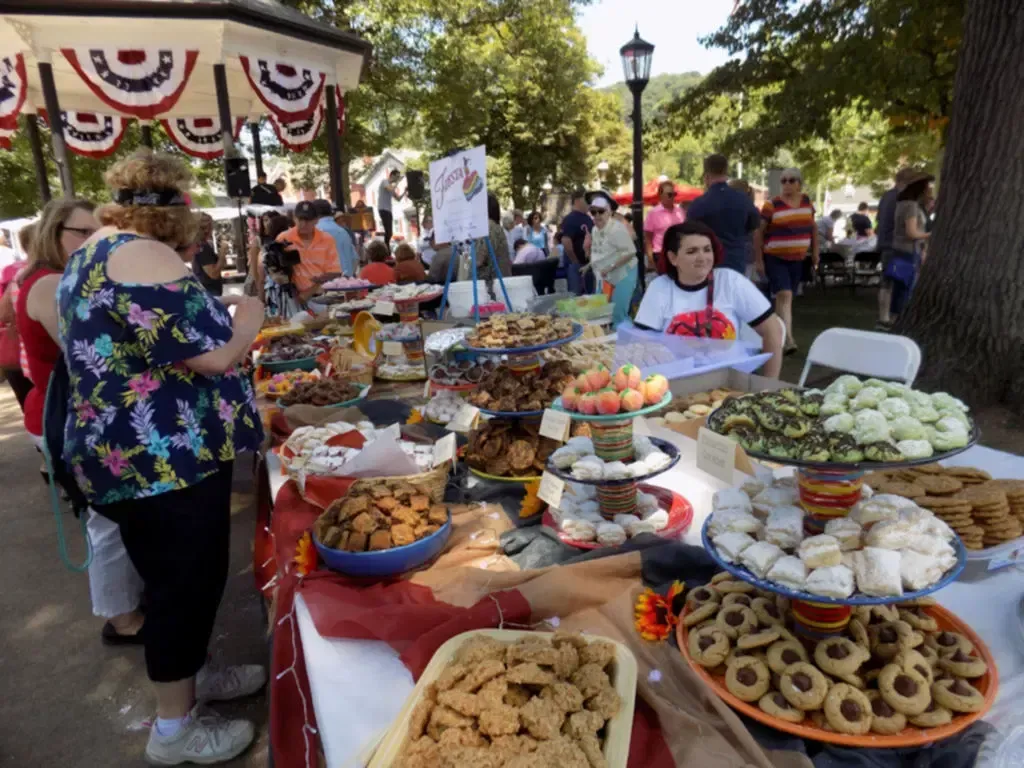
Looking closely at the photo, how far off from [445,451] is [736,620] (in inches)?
44.8

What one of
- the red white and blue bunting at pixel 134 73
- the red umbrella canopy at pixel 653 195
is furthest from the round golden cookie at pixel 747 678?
the red umbrella canopy at pixel 653 195

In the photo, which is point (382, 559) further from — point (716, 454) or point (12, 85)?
point (12, 85)

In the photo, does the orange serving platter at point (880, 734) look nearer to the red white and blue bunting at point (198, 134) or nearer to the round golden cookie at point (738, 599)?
the round golden cookie at point (738, 599)

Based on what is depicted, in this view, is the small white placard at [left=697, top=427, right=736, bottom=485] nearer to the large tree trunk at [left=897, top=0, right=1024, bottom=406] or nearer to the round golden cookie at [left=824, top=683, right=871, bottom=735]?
the round golden cookie at [left=824, top=683, right=871, bottom=735]

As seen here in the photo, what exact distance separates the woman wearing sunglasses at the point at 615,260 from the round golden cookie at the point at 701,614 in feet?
17.6

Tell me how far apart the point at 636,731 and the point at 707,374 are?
5.64 feet

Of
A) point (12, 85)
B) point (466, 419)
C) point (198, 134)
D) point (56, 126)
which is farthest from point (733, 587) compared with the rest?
point (198, 134)

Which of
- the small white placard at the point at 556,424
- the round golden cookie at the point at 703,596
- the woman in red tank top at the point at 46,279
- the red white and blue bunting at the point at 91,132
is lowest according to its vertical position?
the round golden cookie at the point at 703,596

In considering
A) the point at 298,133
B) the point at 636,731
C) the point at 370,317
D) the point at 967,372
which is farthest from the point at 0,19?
the point at 967,372

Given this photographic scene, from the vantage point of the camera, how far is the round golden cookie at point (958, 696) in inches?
41.7

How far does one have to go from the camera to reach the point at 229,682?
104 inches

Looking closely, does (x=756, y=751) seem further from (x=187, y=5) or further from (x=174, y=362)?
(x=187, y=5)

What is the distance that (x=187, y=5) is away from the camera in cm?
607

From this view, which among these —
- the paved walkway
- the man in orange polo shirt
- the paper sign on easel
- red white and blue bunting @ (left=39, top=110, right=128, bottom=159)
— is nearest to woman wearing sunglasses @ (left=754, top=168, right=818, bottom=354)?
the man in orange polo shirt
